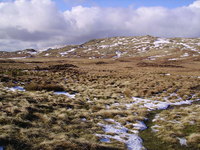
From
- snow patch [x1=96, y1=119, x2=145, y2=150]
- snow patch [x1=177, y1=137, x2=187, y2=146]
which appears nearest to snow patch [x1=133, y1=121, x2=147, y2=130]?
snow patch [x1=96, y1=119, x2=145, y2=150]

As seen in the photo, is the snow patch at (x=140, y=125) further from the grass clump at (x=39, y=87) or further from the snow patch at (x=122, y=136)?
the grass clump at (x=39, y=87)

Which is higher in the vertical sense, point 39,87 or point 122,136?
point 39,87

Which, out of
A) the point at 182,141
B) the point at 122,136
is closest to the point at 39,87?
the point at 122,136

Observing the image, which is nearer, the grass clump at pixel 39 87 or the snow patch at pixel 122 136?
the snow patch at pixel 122 136

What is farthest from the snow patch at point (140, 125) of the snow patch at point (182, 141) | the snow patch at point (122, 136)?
the snow patch at point (182, 141)

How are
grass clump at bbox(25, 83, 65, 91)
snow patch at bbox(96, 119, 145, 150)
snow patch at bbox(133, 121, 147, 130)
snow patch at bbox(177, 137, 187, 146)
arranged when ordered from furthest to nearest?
grass clump at bbox(25, 83, 65, 91)
snow patch at bbox(133, 121, 147, 130)
snow patch at bbox(177, 137, 187, 146)
snow patch at bbox(96, 119, 145, 150)

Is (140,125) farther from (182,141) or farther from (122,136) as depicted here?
(182,141)

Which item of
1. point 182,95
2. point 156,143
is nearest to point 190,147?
point 156,143

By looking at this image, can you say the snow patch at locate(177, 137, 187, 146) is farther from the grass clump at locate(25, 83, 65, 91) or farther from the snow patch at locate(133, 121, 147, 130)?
the grass clump at locate(25, 83, 65, 91)

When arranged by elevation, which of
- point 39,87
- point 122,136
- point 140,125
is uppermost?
point 39,87

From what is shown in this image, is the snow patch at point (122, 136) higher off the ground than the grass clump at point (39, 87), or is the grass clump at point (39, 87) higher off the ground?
the grass clump at point (39, 87)

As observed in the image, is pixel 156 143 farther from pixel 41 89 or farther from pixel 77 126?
pixel 41 89

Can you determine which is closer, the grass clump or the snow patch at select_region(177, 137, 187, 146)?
the snow patch at select_region(177, 137, 187, 146)

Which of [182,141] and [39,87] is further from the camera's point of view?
[39,87]
